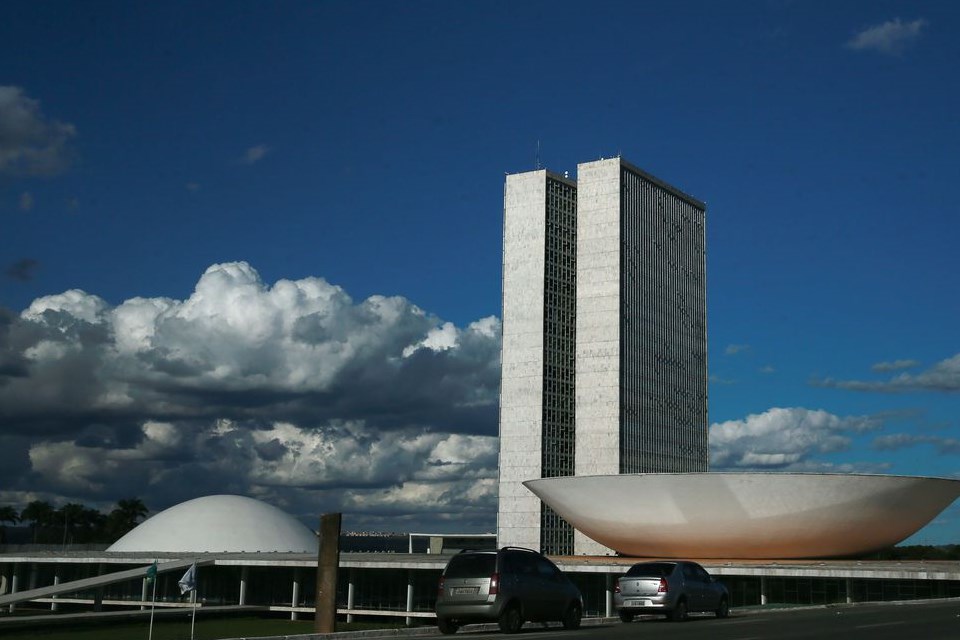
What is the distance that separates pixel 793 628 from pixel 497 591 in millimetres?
6862

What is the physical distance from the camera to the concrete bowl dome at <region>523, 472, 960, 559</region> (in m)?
64.4

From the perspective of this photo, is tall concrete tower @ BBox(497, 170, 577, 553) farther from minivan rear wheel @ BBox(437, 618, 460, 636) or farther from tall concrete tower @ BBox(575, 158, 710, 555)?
minivan rear wheel @ BBox(437, 618, 460, 636)

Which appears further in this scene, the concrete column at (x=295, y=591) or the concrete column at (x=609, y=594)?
the concrete column at (x=295, y=591)

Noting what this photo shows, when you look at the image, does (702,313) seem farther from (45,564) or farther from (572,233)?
(45,564)

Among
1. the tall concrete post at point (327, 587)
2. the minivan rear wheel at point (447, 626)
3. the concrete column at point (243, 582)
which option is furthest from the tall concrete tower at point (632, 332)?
the minivan rear wheel at point (447, 626)

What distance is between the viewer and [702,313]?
151 m

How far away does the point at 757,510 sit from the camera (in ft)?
213

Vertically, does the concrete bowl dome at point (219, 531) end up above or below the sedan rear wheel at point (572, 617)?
above

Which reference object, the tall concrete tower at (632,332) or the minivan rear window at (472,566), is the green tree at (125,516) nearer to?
the tall concrete tower at (632,332)

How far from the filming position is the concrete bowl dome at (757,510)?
211 ft

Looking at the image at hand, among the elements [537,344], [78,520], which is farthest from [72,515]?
[537,344]

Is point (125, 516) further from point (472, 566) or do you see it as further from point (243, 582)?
point (472, 566)

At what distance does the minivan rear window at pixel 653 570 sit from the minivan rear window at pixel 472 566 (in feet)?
22.7

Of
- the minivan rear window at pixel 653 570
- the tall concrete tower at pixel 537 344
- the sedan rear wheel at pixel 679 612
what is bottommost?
the sedan rear wheel at pixel 679 612
